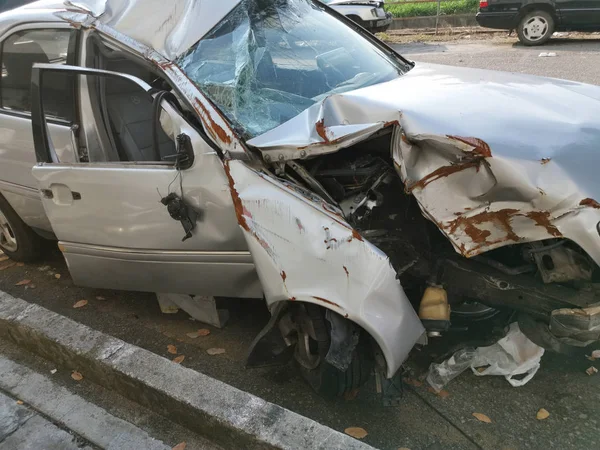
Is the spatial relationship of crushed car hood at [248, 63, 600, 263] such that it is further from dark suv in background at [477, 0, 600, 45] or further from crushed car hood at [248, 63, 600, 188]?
dark suv in background at [477, 0, 600, 45]

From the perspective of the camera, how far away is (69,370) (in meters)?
2.92

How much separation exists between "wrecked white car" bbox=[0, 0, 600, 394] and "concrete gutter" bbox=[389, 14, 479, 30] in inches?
440

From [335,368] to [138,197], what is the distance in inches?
51.5

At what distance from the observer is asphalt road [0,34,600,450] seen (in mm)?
2293

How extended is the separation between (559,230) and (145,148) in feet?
7.47

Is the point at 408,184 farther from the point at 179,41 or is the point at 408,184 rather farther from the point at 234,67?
the point at 179,41

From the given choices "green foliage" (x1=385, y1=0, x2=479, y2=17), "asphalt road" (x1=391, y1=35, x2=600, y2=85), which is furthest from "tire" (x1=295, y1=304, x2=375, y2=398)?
"green foliage" (x1=385, y1=0, x2=479, y2=17)

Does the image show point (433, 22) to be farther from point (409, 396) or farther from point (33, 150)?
point (409, 396)

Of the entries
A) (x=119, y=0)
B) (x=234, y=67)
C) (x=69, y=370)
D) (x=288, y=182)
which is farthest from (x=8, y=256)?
(x=288, y=182)

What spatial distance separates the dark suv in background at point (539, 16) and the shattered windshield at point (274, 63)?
781 cm

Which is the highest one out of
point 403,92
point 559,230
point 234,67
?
point 234,67

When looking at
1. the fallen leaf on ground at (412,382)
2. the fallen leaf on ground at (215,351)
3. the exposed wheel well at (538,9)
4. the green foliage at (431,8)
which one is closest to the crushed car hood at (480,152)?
the fallen leaf on ground at (412,382)

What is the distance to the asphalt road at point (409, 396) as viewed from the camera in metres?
2.29

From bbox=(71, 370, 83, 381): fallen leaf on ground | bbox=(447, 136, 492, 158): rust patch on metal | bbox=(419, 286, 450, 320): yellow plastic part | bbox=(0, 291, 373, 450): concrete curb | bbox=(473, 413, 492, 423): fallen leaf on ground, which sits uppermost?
bbox=(447, 136, 492, 158): rust patch on metal
